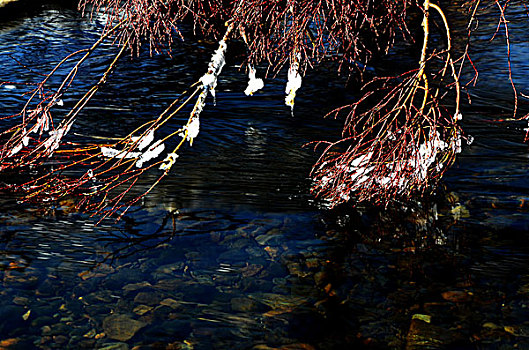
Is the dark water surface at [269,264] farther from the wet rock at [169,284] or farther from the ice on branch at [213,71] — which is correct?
the ice on branch at [213,71]

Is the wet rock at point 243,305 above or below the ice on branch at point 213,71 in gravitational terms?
below

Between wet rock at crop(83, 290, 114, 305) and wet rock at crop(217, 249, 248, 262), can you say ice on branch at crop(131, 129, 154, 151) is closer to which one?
wet rock at crop(217, 249, 248, 262)

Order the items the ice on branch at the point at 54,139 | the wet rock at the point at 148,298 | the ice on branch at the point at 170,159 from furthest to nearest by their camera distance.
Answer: the ice on branch at the point at 54,139 < the ice on branch at the point at 170,159 < the wet rock at the point at 148,298

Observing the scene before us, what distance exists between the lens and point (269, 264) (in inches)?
159

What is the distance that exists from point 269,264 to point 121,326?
3.63 feet

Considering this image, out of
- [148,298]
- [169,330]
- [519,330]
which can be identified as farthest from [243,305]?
[519,330]

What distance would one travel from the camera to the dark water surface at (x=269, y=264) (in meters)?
3.40

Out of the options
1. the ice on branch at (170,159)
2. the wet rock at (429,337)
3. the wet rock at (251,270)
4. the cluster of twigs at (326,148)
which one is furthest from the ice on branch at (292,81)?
the wet rock at (429,337)

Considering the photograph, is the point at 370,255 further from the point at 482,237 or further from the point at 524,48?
the point at 524,48

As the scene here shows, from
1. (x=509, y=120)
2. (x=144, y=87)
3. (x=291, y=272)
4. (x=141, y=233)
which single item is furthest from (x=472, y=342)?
(x=144, y=87)

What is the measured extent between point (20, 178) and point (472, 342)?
411 cm

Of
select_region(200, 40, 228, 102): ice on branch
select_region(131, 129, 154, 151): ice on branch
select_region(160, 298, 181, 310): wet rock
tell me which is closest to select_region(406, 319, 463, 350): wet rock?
select_region(160, 298, 181, 310): wet rock

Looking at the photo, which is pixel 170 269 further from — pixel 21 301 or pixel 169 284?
pixel 21 301

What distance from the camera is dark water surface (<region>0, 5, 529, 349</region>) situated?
3404 millimetres
